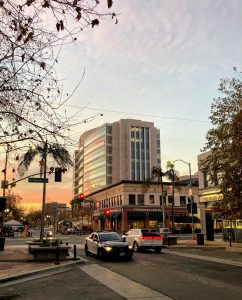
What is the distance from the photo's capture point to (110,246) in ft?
73.2

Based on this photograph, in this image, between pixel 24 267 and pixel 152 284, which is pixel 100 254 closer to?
pixel 24 267

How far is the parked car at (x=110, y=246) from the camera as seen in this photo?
22188mm

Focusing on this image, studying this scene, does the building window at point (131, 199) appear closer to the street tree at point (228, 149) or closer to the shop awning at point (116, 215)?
the shop awning at point (116, 215)

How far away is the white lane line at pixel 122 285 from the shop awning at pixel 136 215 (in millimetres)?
57424

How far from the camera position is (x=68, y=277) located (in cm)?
1570

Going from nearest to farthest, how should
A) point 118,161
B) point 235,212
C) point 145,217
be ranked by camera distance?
point 235,212 < point 145,217 < point 118,161

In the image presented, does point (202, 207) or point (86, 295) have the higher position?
point (202, 207)

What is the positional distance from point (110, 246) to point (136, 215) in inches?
2133

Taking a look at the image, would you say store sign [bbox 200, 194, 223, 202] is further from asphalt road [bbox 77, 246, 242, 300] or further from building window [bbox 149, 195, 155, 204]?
building window [bbox 149, 195, 155, 204]

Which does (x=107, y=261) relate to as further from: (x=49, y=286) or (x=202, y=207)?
(x=202, y=207)

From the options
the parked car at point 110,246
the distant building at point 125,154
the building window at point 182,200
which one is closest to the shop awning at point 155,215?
the building window at point 182,200

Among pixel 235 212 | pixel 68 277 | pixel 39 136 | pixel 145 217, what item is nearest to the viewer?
pixel 39 136

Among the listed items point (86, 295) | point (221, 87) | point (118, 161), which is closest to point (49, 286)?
point (86, 295)

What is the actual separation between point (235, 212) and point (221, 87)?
27.1 ft
